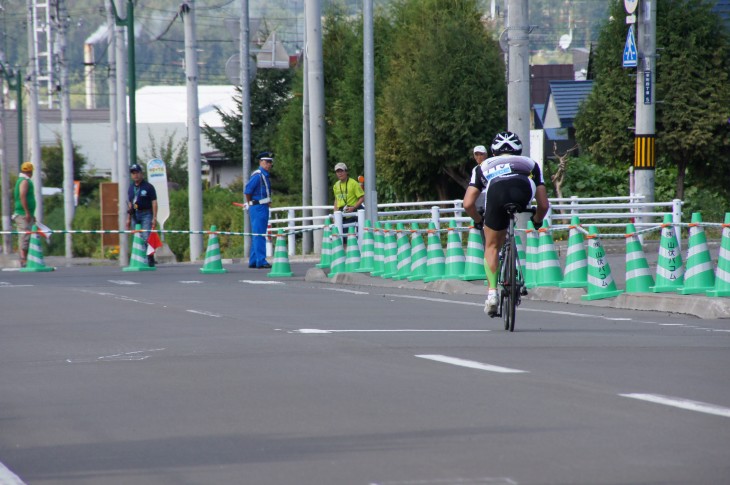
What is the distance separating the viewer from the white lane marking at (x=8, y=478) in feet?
19.5

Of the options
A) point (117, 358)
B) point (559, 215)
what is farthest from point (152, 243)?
point (117, 358)

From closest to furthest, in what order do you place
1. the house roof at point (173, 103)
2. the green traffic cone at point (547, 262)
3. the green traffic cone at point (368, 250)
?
the green traffic cone at point (547, 262), the green traffic cone at point (368, 250), the house roof at point (173, 103)

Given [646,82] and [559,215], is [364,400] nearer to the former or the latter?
[646,82]

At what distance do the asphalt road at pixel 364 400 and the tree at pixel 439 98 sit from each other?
31.2 metres

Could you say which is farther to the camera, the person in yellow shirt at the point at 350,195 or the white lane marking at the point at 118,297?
the person in yellow shirt at the point at 350,195

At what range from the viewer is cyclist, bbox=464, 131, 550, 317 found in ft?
42.1

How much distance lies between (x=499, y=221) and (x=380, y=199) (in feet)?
129

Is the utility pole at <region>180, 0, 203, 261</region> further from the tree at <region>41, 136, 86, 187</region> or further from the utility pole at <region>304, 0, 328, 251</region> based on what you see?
the tree at <region>41, 136, 86, 187</region>

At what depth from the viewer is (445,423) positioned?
23.3ft

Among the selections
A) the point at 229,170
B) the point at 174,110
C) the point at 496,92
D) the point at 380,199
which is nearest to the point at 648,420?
the point at 496,92

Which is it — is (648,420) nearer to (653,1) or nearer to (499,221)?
(499,221)

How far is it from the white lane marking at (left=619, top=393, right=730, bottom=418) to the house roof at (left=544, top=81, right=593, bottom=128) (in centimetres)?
5737

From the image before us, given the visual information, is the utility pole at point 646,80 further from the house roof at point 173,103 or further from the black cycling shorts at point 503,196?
the house roof at point 173,103

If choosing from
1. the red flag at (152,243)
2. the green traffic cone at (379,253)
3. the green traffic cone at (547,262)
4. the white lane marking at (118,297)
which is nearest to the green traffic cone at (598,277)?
the green traffic cone at (547,262)
